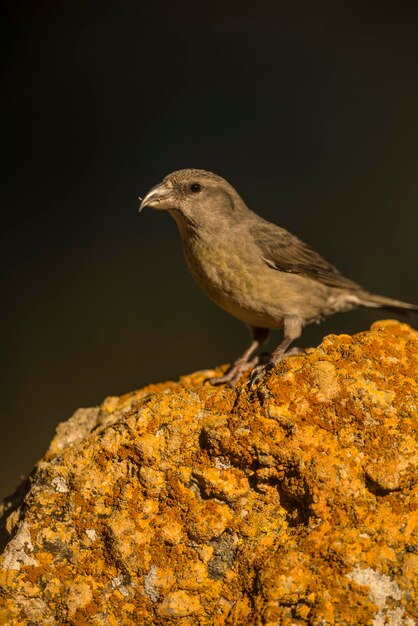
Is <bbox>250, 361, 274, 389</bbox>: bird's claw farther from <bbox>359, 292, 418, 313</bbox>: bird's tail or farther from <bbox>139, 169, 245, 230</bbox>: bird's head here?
<bbox>359, 292, 418, 313</bbox>: bird's tail

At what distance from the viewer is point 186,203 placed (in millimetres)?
4852

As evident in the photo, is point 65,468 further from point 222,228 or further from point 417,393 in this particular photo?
point 222,228

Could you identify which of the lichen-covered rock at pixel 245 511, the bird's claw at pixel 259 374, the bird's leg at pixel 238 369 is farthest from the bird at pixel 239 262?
the lichen-covered rock at pixel 245 511

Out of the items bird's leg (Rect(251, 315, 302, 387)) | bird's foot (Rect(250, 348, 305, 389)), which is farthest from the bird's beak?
bird's foot (Rect(250, 348, 305, 389))

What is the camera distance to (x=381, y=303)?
5395 mm

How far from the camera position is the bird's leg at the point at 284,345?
3920 millimetres

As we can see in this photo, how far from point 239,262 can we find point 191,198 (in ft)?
1.92

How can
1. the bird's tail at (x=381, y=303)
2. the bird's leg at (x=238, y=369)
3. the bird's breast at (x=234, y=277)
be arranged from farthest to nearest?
1. the bird's tail at (x=381, y=303)
2. the bird's breast at (x=234, y=277)
3. the bird's leg at (x=238, y=369)

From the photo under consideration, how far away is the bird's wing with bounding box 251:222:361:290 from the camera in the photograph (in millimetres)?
4914

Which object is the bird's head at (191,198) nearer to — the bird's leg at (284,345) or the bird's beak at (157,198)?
the bird's beak at (157,198)

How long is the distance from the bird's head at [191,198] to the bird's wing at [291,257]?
12.2 inches

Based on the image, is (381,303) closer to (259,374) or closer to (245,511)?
(259,374)

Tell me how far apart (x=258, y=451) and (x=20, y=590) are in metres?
1.29

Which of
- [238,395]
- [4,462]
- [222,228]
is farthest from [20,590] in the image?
[4,462]
